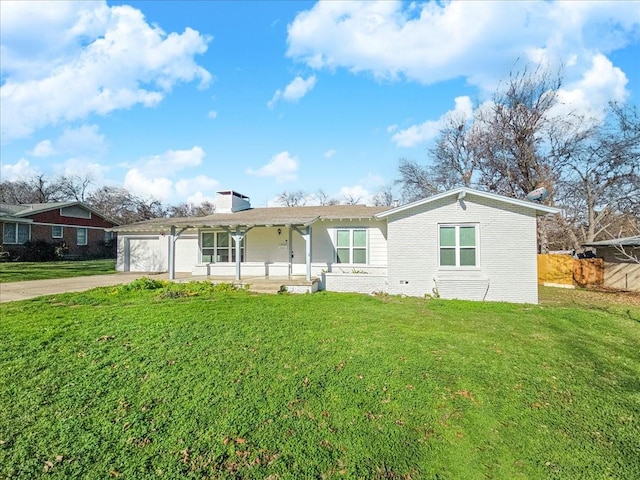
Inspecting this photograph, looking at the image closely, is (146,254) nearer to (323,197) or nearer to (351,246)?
(351,246)

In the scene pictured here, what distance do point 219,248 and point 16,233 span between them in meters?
20.8

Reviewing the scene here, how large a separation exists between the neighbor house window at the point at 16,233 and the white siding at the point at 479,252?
94.3 ft

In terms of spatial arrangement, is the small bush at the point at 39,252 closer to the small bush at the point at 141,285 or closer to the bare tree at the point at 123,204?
the bare tree at the point at 123,204

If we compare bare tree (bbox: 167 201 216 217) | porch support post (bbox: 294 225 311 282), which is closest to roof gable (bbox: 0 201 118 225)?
bare tree (bbox: 167 201 216 217)

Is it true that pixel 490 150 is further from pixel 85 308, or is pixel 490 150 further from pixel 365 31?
pixel 85 308

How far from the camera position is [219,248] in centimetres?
1602

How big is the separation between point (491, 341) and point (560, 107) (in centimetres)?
2449

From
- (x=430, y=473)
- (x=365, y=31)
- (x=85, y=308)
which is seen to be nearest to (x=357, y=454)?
(x=430, y=473)

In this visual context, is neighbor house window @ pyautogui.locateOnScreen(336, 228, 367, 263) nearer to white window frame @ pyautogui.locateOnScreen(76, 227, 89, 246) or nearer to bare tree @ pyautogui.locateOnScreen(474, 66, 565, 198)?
bare tree @ pyautogui.locateOnScreen(474, 66, 565, 198)

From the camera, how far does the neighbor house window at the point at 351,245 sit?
14570mm

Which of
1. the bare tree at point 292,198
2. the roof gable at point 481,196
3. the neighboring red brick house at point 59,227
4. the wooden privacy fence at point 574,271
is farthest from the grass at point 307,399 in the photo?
the bare tree at point 292,198

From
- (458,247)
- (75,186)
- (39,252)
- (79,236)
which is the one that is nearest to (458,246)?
(458,247)

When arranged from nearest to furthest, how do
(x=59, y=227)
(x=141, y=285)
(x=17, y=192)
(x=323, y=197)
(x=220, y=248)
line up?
(x=141, y=285) < (x=220, y=248) < (x=59, y=227) < (x=17, y=192) < (x=323, y=197)

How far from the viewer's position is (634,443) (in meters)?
3.60
